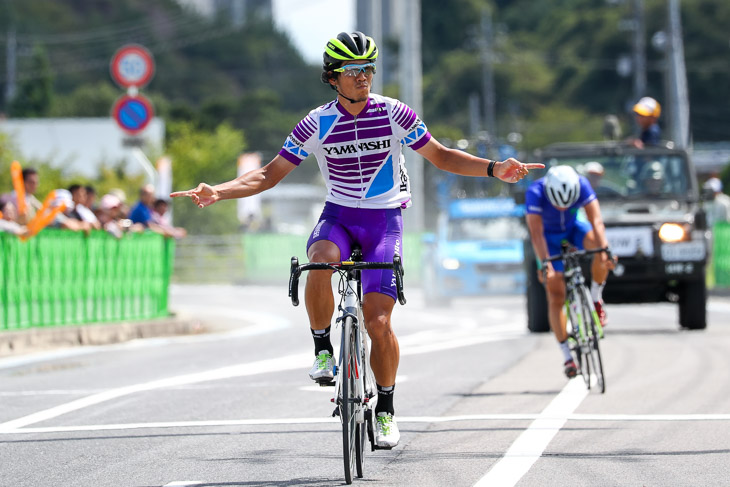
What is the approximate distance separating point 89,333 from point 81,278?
2.09 ft

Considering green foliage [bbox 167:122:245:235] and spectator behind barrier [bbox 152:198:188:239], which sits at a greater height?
green foliage [bbox 167:122:245:235]

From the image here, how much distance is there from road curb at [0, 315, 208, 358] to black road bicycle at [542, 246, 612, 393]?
634cm

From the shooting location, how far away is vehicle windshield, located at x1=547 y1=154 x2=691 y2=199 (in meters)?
17.9

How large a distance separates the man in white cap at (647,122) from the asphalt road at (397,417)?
243cm

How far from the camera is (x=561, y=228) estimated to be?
497 inches

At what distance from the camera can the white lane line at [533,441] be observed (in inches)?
280

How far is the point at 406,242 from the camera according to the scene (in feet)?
126

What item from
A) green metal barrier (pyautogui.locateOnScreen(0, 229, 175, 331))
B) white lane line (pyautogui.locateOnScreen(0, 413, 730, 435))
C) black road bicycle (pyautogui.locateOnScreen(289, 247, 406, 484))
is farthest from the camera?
green metal barrier (pyautogui.locateOnScreen(0, 229, 175, 331))

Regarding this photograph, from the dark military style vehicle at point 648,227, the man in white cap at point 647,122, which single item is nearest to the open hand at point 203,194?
the dark military style vehicle at point 648,227

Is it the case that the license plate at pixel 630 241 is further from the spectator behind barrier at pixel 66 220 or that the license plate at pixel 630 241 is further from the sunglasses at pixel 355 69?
the sunglasses at pixel 355 69

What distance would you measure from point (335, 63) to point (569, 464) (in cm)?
230

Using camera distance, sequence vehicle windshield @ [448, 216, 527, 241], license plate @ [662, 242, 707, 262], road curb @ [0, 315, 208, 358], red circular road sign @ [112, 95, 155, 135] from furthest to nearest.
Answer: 1. vehicle windshield @ [448, 216, 527, 241]
2. red circular road sign @ [112, 95, 155, 135]
3. license plate @ [662, 242, 707, 262]
4. road curb @ [0, 315, 208, 358]

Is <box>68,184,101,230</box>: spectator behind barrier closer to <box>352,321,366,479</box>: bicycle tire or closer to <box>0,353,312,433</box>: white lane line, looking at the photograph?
<box>0,353,312,433</box>: white lane line

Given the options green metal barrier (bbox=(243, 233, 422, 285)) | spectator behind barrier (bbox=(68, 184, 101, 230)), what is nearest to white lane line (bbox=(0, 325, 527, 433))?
spectator behind barrier (bbox=(68, 184, 101, 230))
